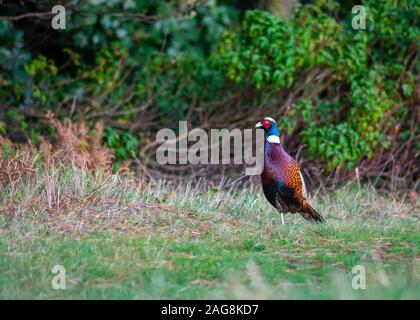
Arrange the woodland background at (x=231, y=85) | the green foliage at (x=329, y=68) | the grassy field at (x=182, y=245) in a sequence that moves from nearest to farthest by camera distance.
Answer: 1. the grassy field at (x=182, y=245)
2. the green foliage at (x=329, y=68)
3. the woodland background at (x=231, y=85)

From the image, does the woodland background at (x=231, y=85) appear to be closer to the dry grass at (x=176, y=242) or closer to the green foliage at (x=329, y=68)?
the green foliage at (x=329, y=68)

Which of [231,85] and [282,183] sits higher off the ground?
[231,85]

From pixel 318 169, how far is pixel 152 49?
4188mm

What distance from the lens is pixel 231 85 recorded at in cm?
1230

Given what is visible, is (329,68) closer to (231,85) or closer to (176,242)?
(231,85)

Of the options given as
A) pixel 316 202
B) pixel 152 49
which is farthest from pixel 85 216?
pixel 152 49

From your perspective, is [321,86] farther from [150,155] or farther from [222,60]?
[150,155]

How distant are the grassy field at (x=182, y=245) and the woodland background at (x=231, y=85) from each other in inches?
96.2

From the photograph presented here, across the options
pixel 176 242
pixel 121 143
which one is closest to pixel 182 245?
pixel 176 242

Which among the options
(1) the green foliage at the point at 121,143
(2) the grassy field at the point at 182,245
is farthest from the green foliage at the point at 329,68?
(2) the grassy field at the point at 182,245

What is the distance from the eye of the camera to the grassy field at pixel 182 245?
527cm

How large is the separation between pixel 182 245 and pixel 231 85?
6220mm

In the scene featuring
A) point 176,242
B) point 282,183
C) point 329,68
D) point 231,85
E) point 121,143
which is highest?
point 329,68

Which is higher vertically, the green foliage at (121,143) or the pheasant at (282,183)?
the pheasant at (282,183)
